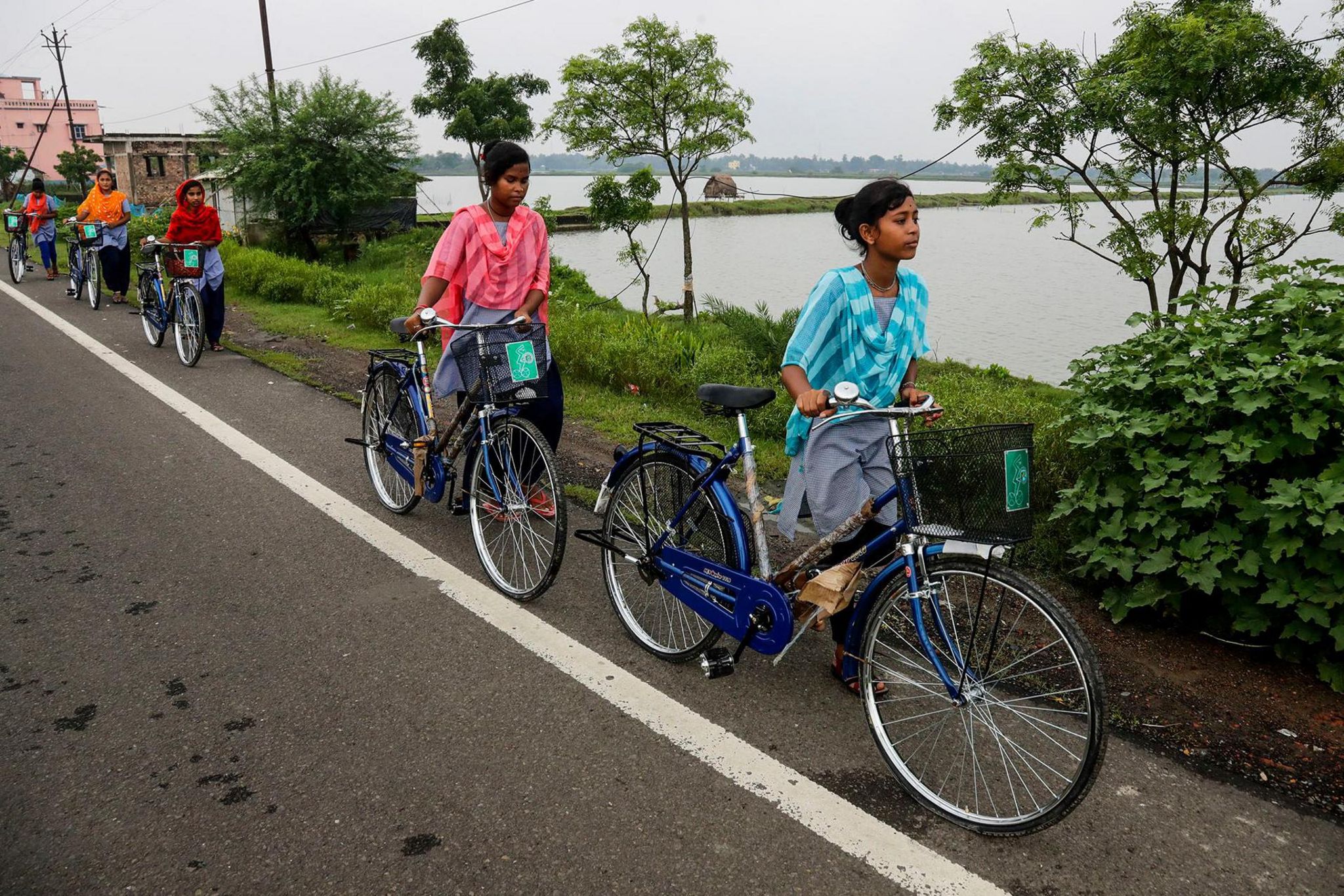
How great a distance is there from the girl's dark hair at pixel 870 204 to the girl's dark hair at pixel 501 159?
1.92 meters

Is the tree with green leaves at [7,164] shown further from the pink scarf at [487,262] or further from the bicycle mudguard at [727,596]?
the bicycle mudguard at [727,596]

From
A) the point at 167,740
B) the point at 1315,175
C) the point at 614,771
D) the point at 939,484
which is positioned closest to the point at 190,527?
the point at 167,740

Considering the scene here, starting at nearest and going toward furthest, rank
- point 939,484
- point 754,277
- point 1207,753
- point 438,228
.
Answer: point 939,484, point 1207,753, point 754,277, point 438,228

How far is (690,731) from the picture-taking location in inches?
126

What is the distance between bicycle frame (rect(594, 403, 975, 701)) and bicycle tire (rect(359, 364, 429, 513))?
176cm

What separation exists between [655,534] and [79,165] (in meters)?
77.5

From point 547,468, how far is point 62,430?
4687mm

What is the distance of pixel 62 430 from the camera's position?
6766 mm

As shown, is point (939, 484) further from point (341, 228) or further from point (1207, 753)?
point (341, 228)

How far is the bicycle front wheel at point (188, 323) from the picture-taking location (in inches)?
357

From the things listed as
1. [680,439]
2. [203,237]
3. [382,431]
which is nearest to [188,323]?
[203,237]

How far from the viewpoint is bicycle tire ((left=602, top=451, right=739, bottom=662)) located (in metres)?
3.52

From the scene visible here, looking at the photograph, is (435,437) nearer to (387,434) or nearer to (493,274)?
(387,434)

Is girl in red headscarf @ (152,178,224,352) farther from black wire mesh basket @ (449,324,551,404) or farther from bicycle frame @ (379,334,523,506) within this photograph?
black wire mesh basket @ (449,324,551,404)
